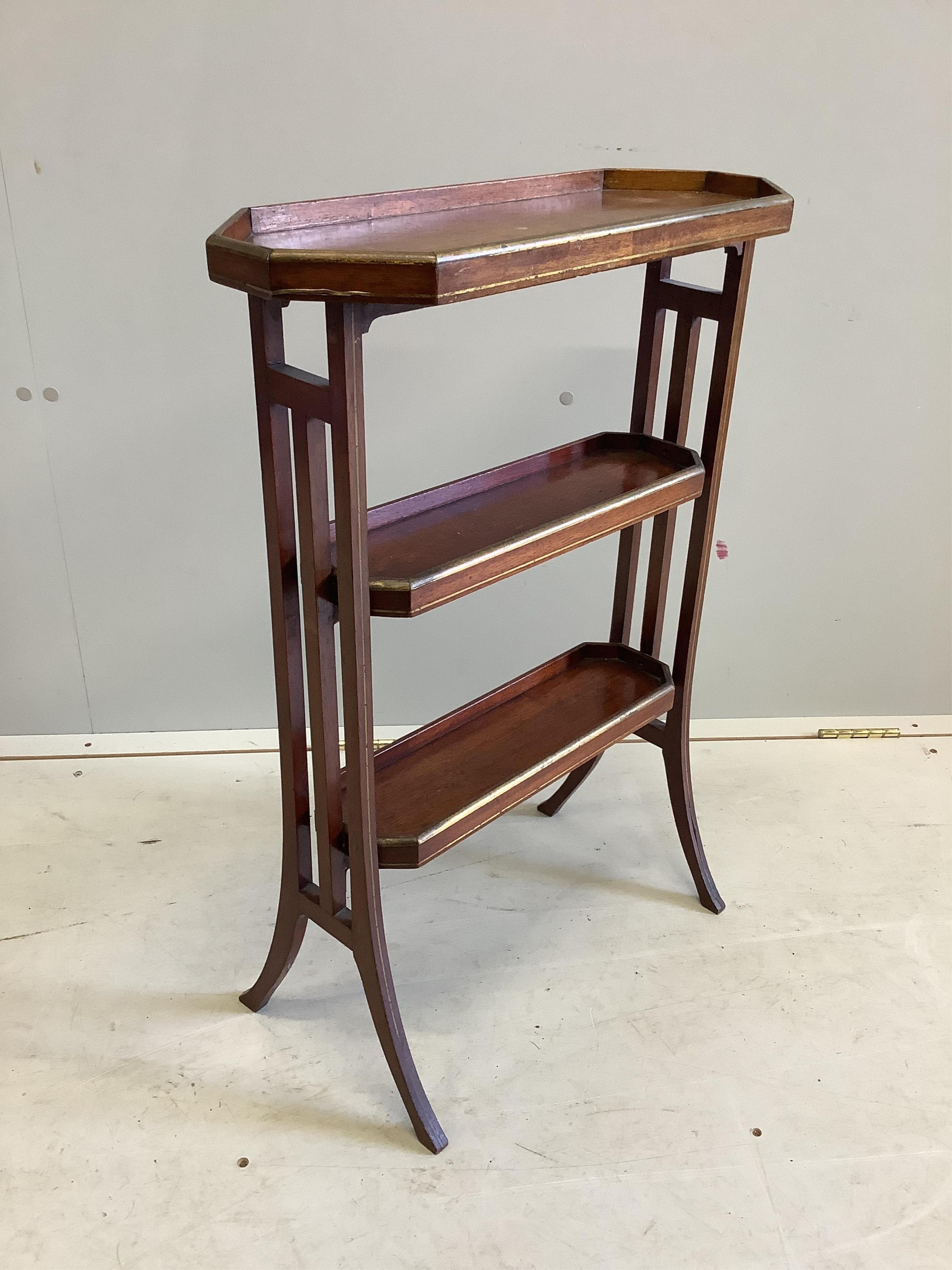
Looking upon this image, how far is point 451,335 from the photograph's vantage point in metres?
2.32

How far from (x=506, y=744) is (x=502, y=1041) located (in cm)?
55

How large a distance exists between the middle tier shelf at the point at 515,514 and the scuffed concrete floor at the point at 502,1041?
913 mm

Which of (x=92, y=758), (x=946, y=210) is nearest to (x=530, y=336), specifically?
(x=946, y=210)

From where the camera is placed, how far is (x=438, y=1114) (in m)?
1.77

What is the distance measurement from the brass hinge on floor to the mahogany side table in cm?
80

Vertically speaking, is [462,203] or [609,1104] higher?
[462,203]

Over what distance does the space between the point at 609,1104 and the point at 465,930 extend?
50 centimetres

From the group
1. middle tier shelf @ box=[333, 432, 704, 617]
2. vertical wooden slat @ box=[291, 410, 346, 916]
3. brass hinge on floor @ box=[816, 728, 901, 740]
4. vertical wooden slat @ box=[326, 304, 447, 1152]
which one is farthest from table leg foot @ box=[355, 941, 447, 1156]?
brass hinge on floor @ box=[816, 728, 901, 740]

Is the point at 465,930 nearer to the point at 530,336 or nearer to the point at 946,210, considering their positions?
the point at 530,336

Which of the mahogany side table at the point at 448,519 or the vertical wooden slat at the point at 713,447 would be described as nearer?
the mahogany side table at the point at 448,519

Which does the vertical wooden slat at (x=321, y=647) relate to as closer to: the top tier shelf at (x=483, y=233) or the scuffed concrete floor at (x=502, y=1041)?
the top tier shelf at (x=483, y=233)

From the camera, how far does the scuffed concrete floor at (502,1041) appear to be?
158 centimetres

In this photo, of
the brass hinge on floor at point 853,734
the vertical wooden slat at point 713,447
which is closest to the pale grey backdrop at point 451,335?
the brass hinge on floor at point 853,734

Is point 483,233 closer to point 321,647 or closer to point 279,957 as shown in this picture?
point 321,647
